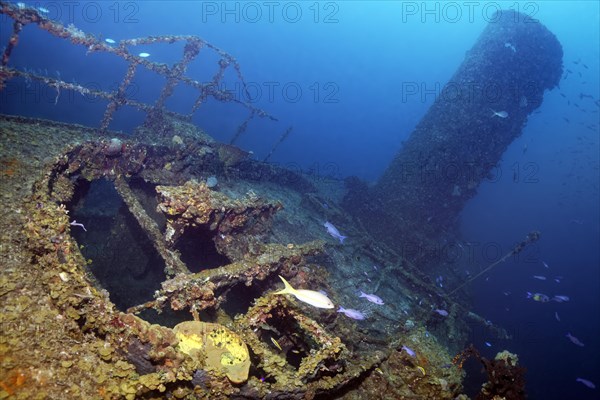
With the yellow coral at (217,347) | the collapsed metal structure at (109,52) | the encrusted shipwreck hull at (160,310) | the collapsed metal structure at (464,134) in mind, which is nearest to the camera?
the encrusted shipwreck hull at (160,310)

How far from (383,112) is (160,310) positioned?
155 meters

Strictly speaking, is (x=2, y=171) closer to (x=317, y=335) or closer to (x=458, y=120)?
(x=317, y=335)

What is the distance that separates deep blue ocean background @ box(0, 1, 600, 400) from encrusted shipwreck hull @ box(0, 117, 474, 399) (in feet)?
31.1

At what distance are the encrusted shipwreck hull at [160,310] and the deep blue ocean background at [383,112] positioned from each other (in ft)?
31.1

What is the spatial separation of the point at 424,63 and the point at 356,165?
111581mm

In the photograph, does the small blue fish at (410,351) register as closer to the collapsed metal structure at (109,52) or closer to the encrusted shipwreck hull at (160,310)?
the encrusted shipwreck hull at (160,310)

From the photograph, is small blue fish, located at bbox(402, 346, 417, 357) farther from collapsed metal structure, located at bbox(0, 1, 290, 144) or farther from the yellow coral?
collapsed metal structure, located at bbox(0, 1, 290, 144)

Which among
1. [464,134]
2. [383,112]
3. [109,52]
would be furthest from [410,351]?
[383,112]

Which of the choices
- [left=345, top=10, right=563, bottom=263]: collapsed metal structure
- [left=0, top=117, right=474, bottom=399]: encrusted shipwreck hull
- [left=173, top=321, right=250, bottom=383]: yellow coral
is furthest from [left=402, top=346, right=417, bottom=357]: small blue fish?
[left=345, top=10, right=563, bottom=263]: collapsed metal structure

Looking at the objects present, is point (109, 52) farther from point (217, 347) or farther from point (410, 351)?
point (410, 351)

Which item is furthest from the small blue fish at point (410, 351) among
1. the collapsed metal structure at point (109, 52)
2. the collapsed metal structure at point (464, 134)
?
the collapsed metal structure at point (464, 134)

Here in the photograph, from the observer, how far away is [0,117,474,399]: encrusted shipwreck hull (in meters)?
2.80

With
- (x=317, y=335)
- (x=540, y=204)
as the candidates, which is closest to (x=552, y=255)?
(x=540, y=204)

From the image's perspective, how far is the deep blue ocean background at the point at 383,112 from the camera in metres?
21.4
